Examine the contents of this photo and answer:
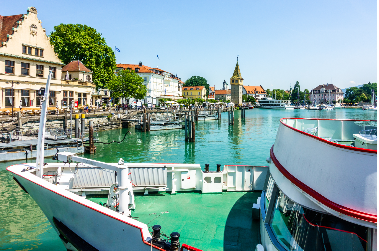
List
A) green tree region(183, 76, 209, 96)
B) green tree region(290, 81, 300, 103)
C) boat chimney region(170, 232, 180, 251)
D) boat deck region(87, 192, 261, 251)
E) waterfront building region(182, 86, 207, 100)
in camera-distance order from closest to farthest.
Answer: boat chimney region(170, 232, 180, 251) → boat deck region(87, 192, 261, 251) → waterfront building region(182, 86, 207, 100) → green tree region(183, 76, 209, 96) → green tree region(290, 81, 300, 103)

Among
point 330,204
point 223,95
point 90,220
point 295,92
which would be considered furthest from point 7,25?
point 295,92

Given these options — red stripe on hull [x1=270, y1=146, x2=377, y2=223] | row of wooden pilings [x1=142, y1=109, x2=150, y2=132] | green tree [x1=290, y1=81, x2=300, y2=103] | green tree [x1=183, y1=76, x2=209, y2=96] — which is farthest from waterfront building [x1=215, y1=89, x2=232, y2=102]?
red stripe on hull [x1=270, y1=146, x2=377, y2=223]

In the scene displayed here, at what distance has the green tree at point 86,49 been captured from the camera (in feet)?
171

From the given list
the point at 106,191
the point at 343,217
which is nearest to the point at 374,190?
the point at 343,217

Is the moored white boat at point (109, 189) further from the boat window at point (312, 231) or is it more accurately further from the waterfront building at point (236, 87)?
the waterfront building at point (236, 87)

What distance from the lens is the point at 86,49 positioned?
53.0m

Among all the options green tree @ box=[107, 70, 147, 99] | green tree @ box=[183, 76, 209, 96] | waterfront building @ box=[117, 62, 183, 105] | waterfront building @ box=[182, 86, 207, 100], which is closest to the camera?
green tree @ box=[107, 70, 147, 99]

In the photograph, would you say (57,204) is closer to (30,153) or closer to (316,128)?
(316,128)

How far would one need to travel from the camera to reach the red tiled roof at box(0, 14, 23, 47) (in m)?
35.8

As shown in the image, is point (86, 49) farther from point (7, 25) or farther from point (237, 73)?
point (237, 73)

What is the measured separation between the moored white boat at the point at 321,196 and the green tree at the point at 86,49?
5312cm

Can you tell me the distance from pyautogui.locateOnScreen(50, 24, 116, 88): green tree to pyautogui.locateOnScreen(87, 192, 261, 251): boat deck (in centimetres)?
4798

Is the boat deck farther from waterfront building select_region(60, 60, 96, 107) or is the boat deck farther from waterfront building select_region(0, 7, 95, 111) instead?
waterfront building select_region(60, 60, 96, 107)

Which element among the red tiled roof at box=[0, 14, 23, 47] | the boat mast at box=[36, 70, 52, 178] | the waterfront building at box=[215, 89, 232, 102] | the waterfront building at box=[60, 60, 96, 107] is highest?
the waterfront building at box=[215, 89, 232, 102]
